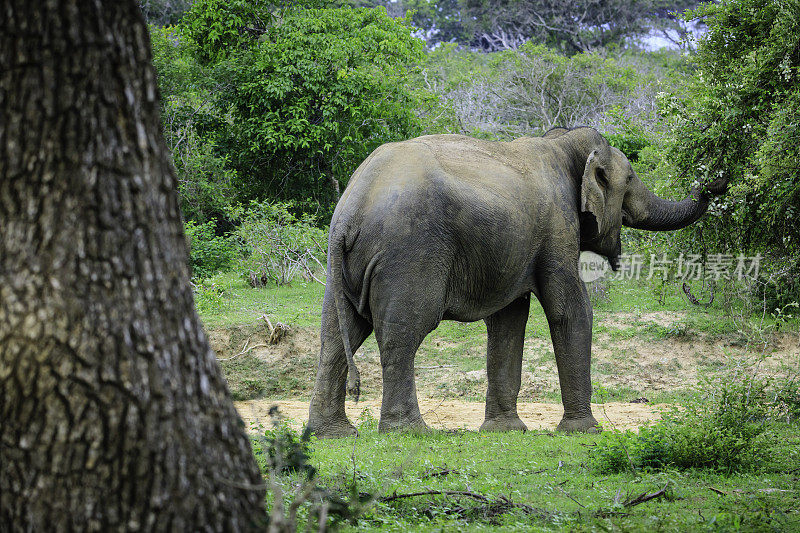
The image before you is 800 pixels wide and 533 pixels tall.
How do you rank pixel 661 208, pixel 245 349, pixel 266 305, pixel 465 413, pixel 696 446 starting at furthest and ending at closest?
pixel 266 305 → pixel 245 349 → pixel 465 413 → pixel 661 208 → pixel 696 446

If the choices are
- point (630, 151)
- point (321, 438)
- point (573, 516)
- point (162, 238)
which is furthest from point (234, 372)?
point (630, 151)

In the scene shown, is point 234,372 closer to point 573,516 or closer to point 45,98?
point 573,516

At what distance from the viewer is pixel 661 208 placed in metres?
9.93

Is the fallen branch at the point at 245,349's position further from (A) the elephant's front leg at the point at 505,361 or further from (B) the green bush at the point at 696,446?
(B) the green bush at the point at 696,446

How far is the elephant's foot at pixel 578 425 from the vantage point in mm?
8828

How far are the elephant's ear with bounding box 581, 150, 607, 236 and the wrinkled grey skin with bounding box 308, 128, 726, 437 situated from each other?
15 mm

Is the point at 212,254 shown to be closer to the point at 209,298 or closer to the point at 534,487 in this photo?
the point at 209,298

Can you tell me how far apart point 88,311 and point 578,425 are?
680 centimetres

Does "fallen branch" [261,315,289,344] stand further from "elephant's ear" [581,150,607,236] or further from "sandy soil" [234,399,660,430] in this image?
"elephant's ear" [581,150,607,236]

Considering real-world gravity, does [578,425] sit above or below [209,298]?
below

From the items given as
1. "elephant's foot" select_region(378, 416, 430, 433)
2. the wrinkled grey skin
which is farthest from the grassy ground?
the wrinkled grey skin

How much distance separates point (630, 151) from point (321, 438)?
1380 cm

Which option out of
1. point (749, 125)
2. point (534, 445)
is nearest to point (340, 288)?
point (534, 445)

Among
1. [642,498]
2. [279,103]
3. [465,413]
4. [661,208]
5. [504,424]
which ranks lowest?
[465,413]
